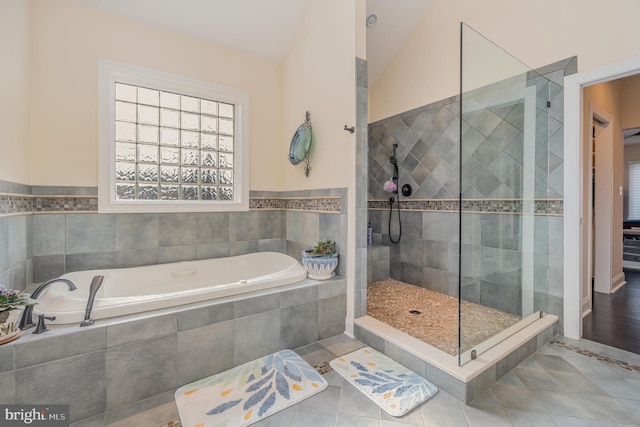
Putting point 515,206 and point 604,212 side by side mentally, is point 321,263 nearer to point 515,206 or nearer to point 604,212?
point 515,206

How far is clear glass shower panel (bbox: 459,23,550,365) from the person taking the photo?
1.79 m

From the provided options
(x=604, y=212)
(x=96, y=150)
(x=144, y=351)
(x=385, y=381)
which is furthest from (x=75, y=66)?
(x=604, y=212)

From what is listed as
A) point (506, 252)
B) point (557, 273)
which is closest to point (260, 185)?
point (506, 252)

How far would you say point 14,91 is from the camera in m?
1.85

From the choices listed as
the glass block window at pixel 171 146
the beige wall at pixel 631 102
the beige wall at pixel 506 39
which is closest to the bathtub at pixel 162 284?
the glass block window at pixel 171 146

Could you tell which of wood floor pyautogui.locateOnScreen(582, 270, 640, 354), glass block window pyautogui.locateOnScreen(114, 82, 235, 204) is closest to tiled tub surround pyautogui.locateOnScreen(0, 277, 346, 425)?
glass block window pyautogui.locateOnScreen(114, 82, 235, 204)

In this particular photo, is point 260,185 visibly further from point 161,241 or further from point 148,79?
point 148,79

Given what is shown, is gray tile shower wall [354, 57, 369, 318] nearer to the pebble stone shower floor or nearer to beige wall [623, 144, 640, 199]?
the pebble stone shower floor

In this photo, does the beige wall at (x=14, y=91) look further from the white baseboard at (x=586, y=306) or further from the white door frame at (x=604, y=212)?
the white door frame at (x=604, y=212)

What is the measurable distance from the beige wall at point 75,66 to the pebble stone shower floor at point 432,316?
9.48 ft

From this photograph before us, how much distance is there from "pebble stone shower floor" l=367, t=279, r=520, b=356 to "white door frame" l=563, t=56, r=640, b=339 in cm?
52

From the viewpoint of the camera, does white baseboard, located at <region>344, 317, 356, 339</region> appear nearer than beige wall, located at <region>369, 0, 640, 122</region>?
No

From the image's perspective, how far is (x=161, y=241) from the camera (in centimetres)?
261

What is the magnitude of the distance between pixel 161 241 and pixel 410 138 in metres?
3.06
